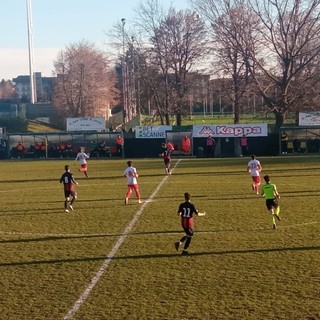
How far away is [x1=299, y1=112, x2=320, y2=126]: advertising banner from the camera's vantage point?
4500 centimetres

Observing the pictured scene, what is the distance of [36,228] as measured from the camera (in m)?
16.9

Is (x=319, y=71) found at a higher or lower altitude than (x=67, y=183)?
higher

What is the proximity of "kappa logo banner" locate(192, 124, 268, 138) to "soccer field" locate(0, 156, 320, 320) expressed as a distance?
2007 cm

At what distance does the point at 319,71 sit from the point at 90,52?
3988 centimetres

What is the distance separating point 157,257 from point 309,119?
3491 centimetres

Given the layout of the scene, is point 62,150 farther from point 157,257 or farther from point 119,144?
point 157,257

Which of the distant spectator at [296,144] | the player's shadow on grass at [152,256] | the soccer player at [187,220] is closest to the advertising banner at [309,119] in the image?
the distant spectator at [296,144]

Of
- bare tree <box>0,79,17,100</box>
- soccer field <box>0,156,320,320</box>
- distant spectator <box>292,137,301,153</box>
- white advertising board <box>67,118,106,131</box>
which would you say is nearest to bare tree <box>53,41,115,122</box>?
white advertising board <box>67,118,106,131</box>

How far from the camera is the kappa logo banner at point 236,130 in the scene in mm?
44531

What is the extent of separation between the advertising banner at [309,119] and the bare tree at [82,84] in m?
38.4

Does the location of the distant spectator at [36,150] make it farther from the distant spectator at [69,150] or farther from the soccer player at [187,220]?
the soccer player at [187,220]

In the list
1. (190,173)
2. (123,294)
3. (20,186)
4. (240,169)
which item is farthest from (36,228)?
(240,169)

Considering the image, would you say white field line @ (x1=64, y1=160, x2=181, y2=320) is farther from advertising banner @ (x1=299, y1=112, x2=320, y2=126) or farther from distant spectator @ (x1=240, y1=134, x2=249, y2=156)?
advertising banner @ (x1=299, y1=112, x2=320, y2=126)

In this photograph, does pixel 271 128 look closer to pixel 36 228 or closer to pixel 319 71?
pixel 319 71
